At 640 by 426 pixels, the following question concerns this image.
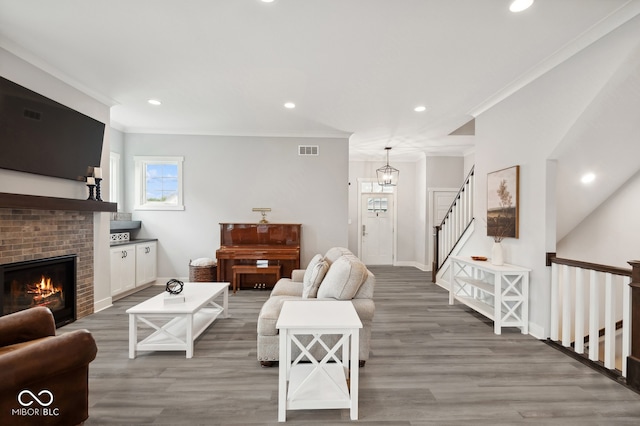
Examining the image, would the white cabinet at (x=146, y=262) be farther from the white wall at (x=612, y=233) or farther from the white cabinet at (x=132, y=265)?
the white wall at (x=612, y=233)

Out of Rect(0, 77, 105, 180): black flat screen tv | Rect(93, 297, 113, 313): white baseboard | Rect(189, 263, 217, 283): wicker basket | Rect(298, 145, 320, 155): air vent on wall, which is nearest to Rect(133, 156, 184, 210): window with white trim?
Rect(189, 263, 217, 283): wicker basket

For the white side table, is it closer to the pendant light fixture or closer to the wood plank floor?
the wood plank floor

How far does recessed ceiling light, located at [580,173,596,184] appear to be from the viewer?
310 centimetres

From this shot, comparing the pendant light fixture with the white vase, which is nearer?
the white vase

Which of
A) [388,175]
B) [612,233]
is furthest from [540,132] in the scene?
[388,175]

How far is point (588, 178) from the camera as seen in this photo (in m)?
3.13

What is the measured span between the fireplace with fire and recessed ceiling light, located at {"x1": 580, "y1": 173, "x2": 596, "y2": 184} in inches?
227

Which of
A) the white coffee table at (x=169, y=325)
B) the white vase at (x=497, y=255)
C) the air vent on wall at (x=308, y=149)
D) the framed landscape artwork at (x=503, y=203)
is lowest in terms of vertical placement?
the white coffee table at (x=169, y=325)

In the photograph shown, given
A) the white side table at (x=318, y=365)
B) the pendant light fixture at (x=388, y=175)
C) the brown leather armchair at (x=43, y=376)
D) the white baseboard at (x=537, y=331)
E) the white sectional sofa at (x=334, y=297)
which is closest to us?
the brown leather armchair at (x=43, y=376)

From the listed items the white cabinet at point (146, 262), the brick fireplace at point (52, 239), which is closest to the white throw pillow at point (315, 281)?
the brick fireplace at point (52, 239)

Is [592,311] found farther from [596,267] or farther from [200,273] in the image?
[200,273]

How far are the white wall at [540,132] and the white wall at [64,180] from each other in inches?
203

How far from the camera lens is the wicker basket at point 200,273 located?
494 cm

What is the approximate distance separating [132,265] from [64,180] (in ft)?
5.83
